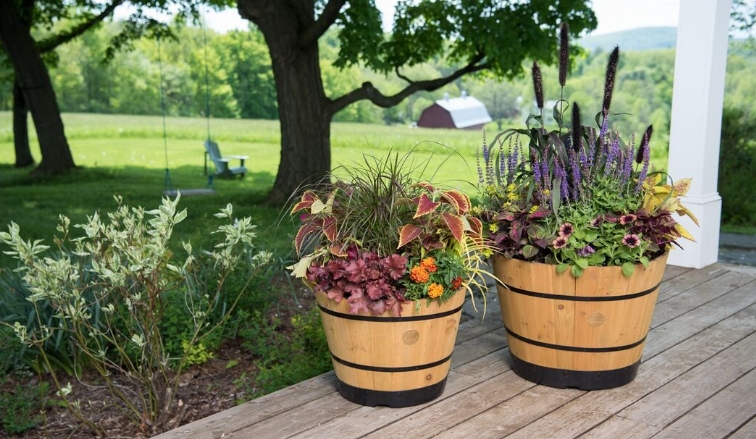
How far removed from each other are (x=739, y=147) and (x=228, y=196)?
18.4 feet

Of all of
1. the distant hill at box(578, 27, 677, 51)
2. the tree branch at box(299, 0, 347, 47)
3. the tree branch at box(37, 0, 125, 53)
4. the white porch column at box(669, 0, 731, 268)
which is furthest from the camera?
A: the distant hill at box(578, 27, 677, 51)

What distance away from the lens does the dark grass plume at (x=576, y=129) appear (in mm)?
2328

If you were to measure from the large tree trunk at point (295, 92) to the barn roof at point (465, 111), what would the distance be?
5.45 m

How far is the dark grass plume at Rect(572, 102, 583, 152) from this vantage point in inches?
91.7

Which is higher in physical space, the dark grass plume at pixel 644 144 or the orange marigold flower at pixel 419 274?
the dark grass plume at pixel 644 144

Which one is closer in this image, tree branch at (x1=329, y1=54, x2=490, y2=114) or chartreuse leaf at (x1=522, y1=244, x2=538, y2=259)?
chartreuse leaf at (x1=522, y1=244, x2=538, y2=259)

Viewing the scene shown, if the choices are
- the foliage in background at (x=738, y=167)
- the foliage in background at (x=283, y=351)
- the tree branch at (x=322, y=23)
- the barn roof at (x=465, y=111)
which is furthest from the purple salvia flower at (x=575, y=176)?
the barn roof at (x=465, y=111)

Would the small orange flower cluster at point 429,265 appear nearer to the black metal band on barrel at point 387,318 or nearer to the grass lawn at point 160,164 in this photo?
the black metal band on barrel at point 387,318

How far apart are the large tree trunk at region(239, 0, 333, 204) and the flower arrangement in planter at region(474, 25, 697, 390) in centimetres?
460

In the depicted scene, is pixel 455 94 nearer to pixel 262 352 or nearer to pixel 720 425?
pixel 262 352

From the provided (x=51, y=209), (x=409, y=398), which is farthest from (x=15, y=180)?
(x=409, y=398)

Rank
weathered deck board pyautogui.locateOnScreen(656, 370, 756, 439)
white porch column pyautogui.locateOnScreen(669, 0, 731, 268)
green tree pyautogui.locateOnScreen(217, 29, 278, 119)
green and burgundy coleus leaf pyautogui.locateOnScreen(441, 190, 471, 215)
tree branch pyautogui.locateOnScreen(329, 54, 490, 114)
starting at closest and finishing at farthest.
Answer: weathered deck board pyautogui.locateOnScreen(656, 370, 756, 439), green and burgundy coleus leaf pyautogui.locateOnScreen(441, 190, 471, 215), white porch column pyautogui.locateOnScreen(669, 0, 731, 268), tree branch pyautogui.locateOnScreen(329, 54, 490, 114), green tree pyautogui.locateOnScreen(217, 29, 278, 119)

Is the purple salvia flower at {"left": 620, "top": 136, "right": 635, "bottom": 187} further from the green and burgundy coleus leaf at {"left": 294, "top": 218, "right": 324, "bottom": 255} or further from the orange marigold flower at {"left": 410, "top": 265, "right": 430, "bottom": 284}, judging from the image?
the green and burgundy coleus leaf at {"left": 294, "top": 218, "right": 324, "bottom": 255}

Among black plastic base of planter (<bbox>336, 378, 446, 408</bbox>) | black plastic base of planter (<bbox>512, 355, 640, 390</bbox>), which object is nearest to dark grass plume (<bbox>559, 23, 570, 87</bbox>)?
black plastic base of planter (<bbox>512, 355, 640, 390</bbox>)
